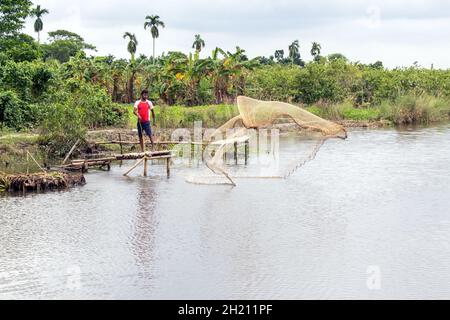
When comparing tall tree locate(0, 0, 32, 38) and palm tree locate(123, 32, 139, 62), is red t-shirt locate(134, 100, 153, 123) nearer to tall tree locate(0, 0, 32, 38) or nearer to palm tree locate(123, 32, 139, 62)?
tall tree locate(0, 0, 32, 38)

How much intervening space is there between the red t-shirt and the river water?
5.55 feet

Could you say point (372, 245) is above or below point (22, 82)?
below

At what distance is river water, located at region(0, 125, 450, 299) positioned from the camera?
11992 millimetres

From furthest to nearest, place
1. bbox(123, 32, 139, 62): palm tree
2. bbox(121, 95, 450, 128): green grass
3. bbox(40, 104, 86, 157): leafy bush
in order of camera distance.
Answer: bbox(123, 32, 139, 62): palm tree → bbox(121, 95, 450, 128): green grass → bbox(40, 104, 86, 157): leafy bush

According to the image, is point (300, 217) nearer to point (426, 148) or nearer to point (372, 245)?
point (372, 245)

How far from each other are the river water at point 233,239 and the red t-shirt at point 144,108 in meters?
1.69

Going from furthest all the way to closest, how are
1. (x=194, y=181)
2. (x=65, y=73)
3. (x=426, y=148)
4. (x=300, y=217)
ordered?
(x=65, y=73)
(x=426, y=148)
(x=194, y=181)
(x=300, y=217)

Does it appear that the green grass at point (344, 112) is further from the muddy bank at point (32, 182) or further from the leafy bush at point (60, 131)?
the muddy bank at point (32, 182)

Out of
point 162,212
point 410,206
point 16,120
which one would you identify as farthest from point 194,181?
point 16,120

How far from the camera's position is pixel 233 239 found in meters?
15.0

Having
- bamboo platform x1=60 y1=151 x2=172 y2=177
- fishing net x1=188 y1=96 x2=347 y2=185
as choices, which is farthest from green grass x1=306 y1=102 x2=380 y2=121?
fishing net x1=188 y1=96 x2=347 y2=185
